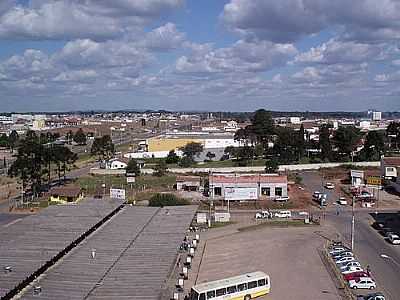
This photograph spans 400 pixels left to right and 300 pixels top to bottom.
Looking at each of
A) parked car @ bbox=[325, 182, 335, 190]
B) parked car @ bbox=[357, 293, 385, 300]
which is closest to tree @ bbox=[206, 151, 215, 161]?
parked car @ bbox=[325, 182, 335, 190]

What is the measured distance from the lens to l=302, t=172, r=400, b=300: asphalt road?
16.1 meters

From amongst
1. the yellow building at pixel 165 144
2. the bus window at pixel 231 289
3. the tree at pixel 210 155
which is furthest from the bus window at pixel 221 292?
the yellow building at pixel 165 144

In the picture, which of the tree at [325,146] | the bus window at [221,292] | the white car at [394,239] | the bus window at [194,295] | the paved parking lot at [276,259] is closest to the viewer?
the bus window at [194,295]

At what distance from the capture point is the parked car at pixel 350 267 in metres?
16.6

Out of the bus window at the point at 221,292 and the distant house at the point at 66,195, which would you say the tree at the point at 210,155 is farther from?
the bus window at the point at 221,292

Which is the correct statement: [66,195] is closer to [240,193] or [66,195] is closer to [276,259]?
[240,193]

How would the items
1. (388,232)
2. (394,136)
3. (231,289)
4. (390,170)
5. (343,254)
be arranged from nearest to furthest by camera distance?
(231,289) → (343,254) → (388,232) → (390,170) → (394,136)

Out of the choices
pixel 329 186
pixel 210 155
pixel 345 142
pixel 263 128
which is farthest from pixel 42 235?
pixel 263 128

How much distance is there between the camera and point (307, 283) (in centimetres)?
1574

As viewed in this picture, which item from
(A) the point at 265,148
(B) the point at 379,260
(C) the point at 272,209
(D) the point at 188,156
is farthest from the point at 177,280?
(A) the point at 265,148

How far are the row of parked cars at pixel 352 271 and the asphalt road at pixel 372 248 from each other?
38cm

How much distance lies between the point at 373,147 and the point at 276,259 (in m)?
31.3

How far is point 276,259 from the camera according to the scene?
1848 cm

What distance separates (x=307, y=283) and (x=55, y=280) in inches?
297
